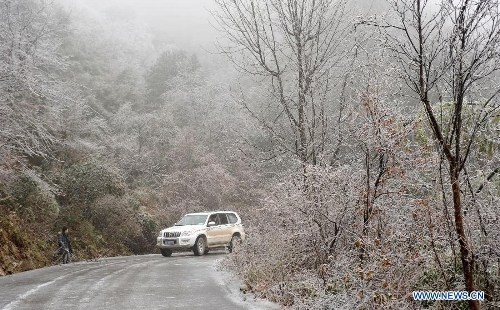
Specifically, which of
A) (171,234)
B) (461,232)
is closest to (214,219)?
→ (171,234)

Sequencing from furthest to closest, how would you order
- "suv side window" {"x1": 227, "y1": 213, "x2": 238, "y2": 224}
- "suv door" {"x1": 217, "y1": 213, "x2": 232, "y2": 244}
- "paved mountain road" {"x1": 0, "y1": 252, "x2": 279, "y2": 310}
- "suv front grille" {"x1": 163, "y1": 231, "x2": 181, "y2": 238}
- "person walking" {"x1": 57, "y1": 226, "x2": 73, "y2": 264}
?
"suv side window" {"x1": 227, "y1": 213, "x2": 238, "y2": 224}, "suv door" {"x1": 217, "y1": 213, "x2": 232, "y2": 244}, "suv front grille" {"x1": 163, "y1": 231, "x2": 181, "y2": 238}, "person walking" {"x1": 57, "y1": 226, "x2": 73, "y2": 264}, "paved mountain road" {"x1": 0, "y1": 252, "x2": 279, "y2": 310}

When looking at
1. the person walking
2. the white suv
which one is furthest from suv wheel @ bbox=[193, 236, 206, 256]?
the person walking

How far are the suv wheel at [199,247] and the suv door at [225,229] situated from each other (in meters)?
1.00

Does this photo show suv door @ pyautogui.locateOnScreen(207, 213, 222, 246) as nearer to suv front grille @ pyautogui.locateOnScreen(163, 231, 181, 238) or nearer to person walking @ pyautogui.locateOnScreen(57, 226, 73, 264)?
suv front grille @ pyautogui.locateOnScreen(163, 231, 181, 238)

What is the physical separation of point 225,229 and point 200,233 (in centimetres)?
156

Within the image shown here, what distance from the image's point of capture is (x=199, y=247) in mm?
21016

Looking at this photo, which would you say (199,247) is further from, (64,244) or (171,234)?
(64,244)

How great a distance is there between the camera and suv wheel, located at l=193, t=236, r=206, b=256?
68.4 feet

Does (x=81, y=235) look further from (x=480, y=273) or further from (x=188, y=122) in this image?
(x=188, y=122)

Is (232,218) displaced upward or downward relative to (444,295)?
upward

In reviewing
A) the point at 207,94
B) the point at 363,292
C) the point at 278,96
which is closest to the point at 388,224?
the point at 363,292

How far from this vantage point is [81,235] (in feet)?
74.1

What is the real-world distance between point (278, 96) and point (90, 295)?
5.56m

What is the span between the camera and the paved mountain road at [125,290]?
28.1 ft
